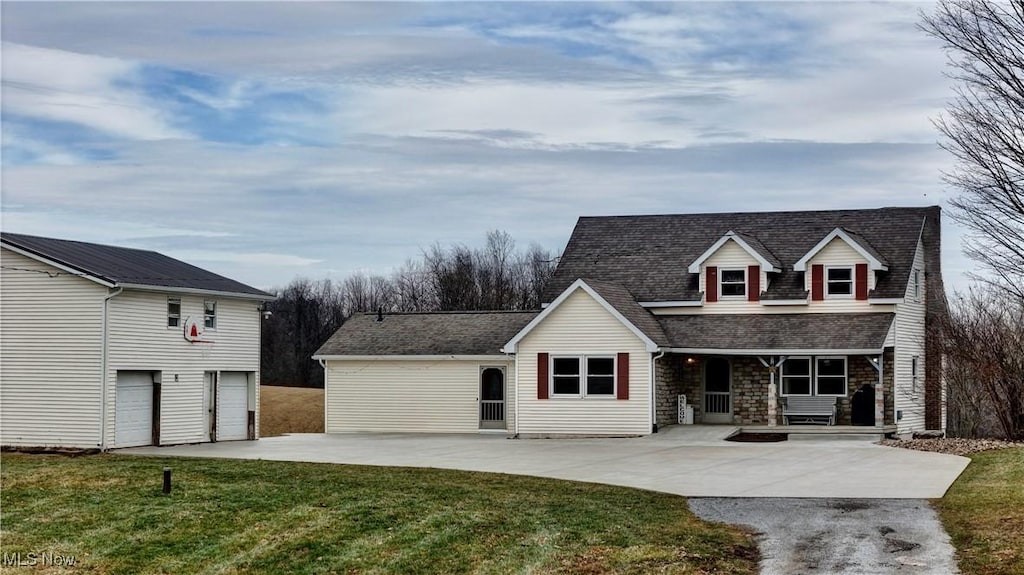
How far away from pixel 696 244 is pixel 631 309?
5.41 meters

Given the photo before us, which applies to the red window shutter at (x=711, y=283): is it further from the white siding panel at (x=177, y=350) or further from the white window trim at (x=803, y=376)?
the white siding panel at (x=177, y=350)

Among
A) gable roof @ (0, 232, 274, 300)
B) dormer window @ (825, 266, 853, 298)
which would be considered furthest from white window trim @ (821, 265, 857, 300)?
gable roof @ (0, 232, 274, 300)

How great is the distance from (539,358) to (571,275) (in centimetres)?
565

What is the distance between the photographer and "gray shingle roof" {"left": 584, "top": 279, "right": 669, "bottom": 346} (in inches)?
1350

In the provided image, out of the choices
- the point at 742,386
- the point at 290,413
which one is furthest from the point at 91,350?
the point at 290,413

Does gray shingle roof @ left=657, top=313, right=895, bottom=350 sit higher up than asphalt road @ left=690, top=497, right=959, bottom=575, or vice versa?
gray shingle roof @ left=657, top=313, right=895, bottom=350

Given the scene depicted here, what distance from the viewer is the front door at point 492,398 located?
36.9 metres

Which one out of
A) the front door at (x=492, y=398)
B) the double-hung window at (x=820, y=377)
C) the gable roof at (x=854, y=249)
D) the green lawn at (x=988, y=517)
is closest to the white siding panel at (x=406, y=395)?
the front door at (x=492, y=398)

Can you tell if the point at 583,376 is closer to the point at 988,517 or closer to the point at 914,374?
the point at 914,374

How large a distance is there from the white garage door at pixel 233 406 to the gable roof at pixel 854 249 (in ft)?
A: 55.8

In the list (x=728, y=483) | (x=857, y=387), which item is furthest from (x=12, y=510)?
(x=857, y=387)

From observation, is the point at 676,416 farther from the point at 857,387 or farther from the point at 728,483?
the point at 728,483

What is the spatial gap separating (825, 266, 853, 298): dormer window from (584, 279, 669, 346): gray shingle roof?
526cm

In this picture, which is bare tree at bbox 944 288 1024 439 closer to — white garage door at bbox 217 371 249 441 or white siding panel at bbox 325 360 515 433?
white siding panel at bbox 325 360 515 433
